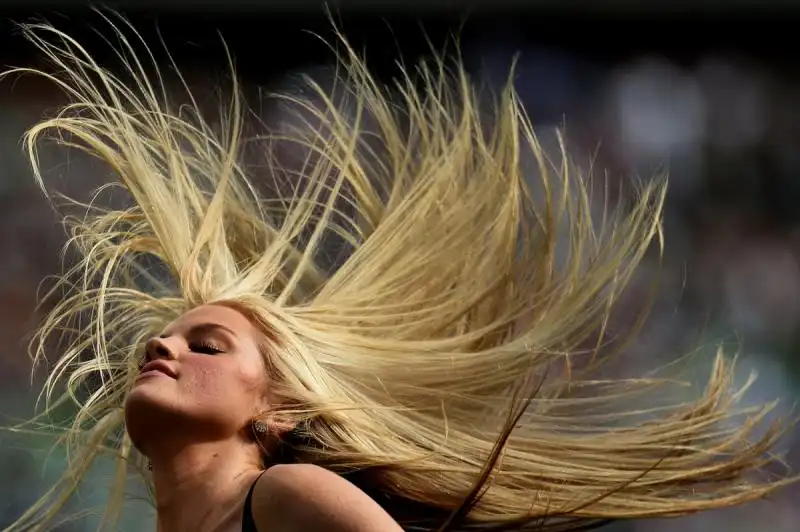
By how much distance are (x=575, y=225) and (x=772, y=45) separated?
289 cm

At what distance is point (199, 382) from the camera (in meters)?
1.70

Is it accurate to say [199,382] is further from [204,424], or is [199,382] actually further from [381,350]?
[381,350]

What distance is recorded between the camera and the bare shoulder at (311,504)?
1504 mm

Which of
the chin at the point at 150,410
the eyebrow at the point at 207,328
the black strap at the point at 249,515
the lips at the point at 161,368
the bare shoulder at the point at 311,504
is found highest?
the eyebrow at the point at 207,328

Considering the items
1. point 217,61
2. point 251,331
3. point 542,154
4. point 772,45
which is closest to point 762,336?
point 772,45

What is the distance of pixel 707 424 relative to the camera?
6.40 feet

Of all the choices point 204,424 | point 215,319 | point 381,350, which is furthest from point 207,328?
point 381,350

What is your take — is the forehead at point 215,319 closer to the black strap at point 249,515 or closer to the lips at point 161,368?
the lips at point 161,368

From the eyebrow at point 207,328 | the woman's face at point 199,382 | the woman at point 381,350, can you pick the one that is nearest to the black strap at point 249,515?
the woman at point 381,350

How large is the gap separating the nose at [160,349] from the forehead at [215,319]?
0.06 metres

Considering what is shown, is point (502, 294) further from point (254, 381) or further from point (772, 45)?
point (772, 45)

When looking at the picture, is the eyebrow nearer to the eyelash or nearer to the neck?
the eyelash

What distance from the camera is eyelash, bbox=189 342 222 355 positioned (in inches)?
69.0

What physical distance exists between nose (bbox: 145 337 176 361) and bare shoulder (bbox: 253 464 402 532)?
0.20 m
